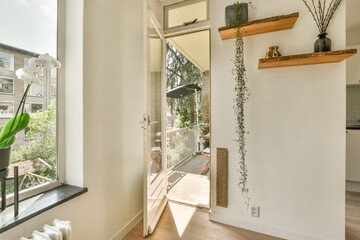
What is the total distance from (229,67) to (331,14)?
94 centimetres

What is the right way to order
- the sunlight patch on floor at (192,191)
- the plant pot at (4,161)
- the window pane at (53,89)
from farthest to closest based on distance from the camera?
the sunlight patch on floor at (192,191) → the window pane at (53,89) → the plant pot at (4,161)

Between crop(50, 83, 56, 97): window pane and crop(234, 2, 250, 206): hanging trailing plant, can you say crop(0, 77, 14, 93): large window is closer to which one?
crop(50, 83, 56, 97): window pane

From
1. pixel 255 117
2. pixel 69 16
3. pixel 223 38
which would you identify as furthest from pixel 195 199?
pixel 69 16

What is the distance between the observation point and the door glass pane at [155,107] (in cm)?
200

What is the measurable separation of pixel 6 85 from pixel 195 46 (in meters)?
3.13

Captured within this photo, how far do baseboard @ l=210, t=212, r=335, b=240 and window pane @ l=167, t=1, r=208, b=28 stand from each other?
7.94ft

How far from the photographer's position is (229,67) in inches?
75.7

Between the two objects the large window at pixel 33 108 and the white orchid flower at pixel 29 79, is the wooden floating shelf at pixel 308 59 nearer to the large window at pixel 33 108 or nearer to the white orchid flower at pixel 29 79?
the white orchid flower at pixel 29 79

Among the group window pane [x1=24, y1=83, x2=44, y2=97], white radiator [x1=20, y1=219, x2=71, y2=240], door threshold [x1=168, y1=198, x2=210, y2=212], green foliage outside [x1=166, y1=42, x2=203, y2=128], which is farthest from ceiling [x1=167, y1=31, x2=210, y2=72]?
white radiator [x1=20, y1=219, x2=71, y2=240]

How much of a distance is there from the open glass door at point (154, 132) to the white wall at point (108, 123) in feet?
0.57

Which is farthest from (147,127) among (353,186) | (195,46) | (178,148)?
(353,186)

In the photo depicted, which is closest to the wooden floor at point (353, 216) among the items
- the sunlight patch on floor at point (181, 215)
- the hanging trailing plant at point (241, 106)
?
the hanging trailing plant at point (241, 106)

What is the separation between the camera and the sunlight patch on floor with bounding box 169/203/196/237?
1943 mm

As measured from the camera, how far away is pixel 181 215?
2164mm
